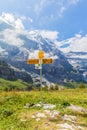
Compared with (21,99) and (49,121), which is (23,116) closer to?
(49,121)

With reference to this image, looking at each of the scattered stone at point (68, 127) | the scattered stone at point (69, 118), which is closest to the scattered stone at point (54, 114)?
the scattered stone at point (69, 118)

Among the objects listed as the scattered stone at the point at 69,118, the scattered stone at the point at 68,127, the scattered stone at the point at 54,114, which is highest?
the scattered stone at the point at 54,114

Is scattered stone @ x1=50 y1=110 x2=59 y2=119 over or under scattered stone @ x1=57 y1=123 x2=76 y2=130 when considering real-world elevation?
over

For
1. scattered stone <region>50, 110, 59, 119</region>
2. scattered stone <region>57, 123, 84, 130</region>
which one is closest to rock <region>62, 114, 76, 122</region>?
scattered stone <region>50, 110, 59, 119</region>

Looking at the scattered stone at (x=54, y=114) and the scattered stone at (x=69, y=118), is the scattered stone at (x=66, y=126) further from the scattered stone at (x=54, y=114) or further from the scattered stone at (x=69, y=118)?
the scattered stone at (x=54, y=114)

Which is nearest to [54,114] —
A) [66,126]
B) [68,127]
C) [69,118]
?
[69,118]

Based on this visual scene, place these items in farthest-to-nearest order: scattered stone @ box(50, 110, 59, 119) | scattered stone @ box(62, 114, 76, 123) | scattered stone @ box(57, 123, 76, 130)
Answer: scattered stone @ box(50, 110, 59, 119)
scattered stone @ box(62, 114, 76, 123)
scattered stone @ box(57, 123, 76, 130)

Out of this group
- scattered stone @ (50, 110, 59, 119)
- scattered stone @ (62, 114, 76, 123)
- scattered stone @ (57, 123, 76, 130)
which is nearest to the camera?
scattered stone @ (57, 123, 76, 130)

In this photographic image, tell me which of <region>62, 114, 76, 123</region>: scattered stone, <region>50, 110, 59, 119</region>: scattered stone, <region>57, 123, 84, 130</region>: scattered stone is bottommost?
<region>57, 123, 84, 130</region>: scattered stone

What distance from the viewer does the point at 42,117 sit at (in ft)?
69.0

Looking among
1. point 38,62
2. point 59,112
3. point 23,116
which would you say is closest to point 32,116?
point 23,116

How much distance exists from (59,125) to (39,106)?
17.1 ft

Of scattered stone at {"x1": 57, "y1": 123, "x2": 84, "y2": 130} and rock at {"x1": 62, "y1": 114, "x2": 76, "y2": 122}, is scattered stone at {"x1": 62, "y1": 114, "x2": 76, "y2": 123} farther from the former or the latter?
scattered stone at {"x1": 57, "y1": 123, "x2": 84, "y2": 130}

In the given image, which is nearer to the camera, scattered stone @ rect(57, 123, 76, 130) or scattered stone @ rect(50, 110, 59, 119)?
scattered stone @ rect(57, 123, 76, 130)
